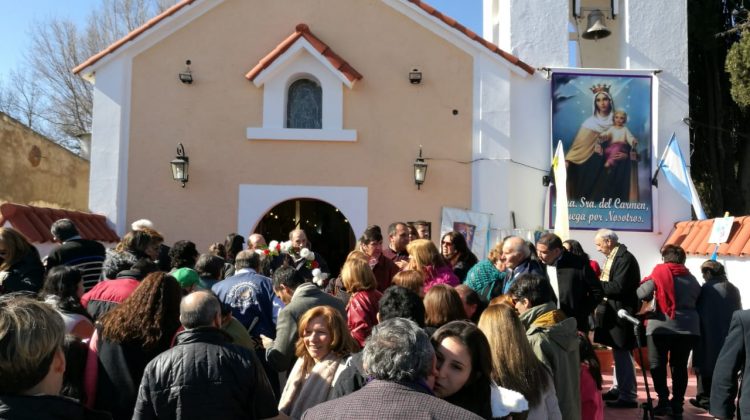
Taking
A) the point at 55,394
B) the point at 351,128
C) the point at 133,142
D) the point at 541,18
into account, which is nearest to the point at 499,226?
the point at 351,128

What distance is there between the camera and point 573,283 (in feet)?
20.9

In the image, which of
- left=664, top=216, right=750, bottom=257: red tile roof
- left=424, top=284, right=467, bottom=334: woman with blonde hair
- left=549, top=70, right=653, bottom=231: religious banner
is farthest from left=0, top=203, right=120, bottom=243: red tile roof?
left=664, top=216, right=750, bottom=257: red tile roof

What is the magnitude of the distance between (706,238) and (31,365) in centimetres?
984

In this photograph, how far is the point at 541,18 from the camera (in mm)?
11961

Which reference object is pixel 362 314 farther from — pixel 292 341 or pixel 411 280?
pixel 292 341

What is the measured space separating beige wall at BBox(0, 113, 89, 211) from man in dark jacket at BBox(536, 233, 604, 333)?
13891 millimetres

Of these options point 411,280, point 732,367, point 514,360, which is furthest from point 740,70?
point 514,360

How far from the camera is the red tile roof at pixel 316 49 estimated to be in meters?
11.5

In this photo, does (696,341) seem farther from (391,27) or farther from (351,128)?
(391,27)

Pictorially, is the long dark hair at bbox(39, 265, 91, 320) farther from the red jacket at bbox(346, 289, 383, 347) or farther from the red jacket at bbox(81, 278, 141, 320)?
the red jacket at bbox(346, 289, 383, 347)

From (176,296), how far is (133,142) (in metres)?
8.69

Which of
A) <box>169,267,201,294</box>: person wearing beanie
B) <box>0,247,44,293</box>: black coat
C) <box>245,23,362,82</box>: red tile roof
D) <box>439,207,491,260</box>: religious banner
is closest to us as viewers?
<box>169,267,201,294</box>: person wearing beanie

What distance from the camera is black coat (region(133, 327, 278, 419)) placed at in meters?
3.24

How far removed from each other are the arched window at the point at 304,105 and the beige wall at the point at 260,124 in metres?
0.51
